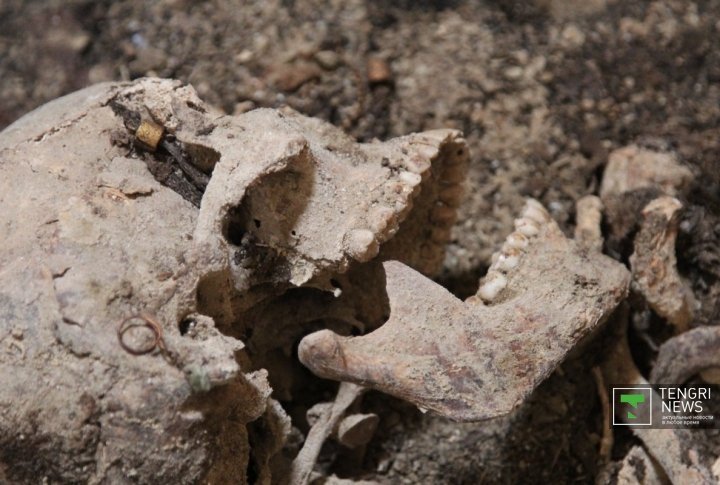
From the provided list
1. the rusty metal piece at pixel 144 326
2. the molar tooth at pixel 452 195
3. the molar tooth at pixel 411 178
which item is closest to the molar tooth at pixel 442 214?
the molar tooth at pixel 452 195

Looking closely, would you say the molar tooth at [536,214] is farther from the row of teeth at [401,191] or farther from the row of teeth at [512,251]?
the row of teeth at [401,191]

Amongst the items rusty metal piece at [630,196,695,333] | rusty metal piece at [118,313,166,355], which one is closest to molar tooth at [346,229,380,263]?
rusty metal piece at [118,313,166,355]

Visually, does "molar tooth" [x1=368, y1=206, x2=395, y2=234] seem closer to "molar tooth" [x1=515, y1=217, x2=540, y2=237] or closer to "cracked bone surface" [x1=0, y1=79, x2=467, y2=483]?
"cracked bone surface" [x1=0, y1=79, x2=467, y2=483]

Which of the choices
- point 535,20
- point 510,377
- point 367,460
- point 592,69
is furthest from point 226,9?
point 510,377

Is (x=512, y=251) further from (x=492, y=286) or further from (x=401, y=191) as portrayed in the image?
(x=401, y=191)

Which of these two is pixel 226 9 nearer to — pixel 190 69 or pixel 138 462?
pixel 190 69

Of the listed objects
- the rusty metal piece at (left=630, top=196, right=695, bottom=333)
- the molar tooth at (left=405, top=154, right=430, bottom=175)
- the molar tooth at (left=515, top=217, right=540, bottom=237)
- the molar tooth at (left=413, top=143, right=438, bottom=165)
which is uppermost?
the molar tooth at (left=413, top=143, right=438, bottom=165)
